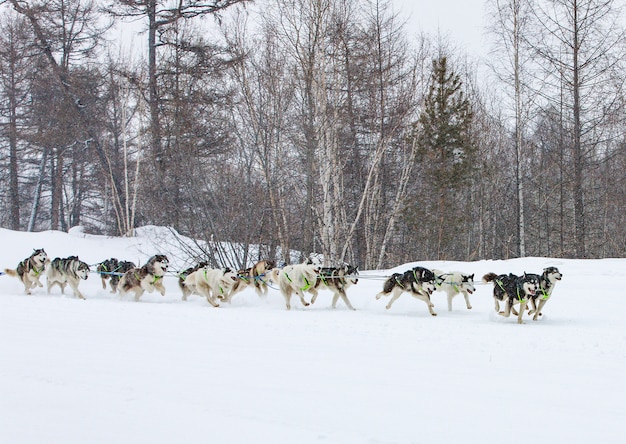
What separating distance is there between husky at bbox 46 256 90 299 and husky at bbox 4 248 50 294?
0.19 metres

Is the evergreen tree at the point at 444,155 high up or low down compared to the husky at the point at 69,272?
up

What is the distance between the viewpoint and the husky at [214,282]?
9.28 m

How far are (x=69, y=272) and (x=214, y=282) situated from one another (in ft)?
9.85

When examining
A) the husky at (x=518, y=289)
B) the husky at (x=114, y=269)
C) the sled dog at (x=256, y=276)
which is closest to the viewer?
the husky at (x=518, y=289)

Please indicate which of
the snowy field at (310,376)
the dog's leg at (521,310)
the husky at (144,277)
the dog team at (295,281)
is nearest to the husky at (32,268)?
the dog team at (295,281)

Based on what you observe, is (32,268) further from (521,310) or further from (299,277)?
(521,310)

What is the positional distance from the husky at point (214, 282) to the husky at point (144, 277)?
2.13 ft

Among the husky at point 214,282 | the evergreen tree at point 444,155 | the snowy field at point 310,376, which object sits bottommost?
the snowy field at point 310,376

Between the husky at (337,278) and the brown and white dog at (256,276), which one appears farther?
the brown and white dog at (256,276)

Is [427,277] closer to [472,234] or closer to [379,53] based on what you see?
[379,53]

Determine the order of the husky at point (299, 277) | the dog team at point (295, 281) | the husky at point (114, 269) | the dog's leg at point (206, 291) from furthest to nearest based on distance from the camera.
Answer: the husky at point (114, 269)
the dog's leg at point (206, 291)
the husky at point (299, 277)
the dog team at point (295, 281)

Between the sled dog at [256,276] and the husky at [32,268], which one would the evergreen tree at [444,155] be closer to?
the sled dog at [256,276]

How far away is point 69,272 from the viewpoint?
1026 centimetres

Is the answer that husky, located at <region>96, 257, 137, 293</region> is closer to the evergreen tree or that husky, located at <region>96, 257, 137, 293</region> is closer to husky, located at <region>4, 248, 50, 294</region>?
husky, located at <region>4, 248, 50, 294</region>
